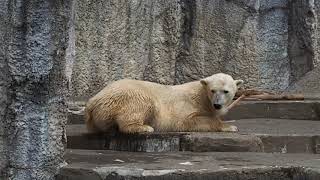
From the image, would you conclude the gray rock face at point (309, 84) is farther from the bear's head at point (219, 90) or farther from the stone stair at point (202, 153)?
the bear's head at point (219, 90)

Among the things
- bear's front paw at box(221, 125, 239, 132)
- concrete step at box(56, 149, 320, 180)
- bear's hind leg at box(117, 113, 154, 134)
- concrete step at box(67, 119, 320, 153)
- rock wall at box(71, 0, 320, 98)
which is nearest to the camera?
concrete step at box(56, 149, 320, 180)

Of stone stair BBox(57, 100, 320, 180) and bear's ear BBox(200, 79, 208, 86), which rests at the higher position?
bear's ear BBox(200, 79, 208, 86)

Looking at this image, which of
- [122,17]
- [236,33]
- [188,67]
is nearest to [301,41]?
[236,33]

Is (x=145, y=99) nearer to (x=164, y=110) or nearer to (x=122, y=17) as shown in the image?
(x=164, y=110)

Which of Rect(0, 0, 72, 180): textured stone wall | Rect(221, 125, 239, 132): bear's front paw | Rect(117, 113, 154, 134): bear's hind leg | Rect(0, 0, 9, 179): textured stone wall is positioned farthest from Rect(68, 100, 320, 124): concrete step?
Rect(0, 0, 9, 179): textured stone wall

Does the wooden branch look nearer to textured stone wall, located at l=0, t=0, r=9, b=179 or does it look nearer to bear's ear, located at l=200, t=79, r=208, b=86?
bear's ear, located at l=200, t=79, r=208, b=86

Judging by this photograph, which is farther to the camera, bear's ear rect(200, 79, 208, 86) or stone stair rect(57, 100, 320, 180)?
→ bear's ear rect(200, 79, 208, 86)

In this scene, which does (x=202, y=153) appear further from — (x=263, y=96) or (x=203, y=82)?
(x=263, y=96)

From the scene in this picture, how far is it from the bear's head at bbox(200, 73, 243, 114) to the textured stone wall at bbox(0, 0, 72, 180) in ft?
6.23

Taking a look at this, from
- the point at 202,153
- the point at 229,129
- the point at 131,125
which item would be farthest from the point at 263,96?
the point at 202,153

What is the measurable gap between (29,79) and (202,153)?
138 cm

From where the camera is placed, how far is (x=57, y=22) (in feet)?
11.0

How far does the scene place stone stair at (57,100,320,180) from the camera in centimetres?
349

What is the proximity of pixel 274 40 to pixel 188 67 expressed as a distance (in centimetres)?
105
